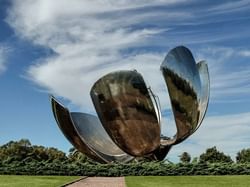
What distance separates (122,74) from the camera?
64.9ft

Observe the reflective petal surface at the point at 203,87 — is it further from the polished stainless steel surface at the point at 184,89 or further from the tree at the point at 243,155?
the tree at the point at 243,155

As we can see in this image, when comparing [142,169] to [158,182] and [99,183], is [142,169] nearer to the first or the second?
[158,182]

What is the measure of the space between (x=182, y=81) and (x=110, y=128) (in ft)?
12.4

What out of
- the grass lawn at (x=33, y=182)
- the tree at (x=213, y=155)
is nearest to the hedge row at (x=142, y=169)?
the grass lawn at (x=33, y=182)

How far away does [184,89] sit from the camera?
20328 mm

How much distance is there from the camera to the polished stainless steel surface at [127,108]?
19.8 metres

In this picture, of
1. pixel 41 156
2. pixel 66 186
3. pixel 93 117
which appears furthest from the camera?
pixel 41 156

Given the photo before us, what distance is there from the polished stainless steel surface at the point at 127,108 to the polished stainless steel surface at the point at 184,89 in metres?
1.06

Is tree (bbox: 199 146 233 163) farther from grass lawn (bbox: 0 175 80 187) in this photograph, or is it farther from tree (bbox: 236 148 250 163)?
grass lawn (bbox: 0 175 80 187)

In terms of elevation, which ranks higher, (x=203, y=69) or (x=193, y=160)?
(x=203, y=69)

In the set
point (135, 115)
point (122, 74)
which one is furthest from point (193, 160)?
point (122, 74)

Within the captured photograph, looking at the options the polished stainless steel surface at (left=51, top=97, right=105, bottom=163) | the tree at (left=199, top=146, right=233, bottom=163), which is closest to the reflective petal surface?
the polished stainless steel surface at (left=51, top=97, right=105, bottom=163)

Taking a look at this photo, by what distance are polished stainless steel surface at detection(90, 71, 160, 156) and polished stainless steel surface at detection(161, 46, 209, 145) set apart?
106 centimetres

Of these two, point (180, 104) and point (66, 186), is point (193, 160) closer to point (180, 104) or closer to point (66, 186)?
point (180, 104)
